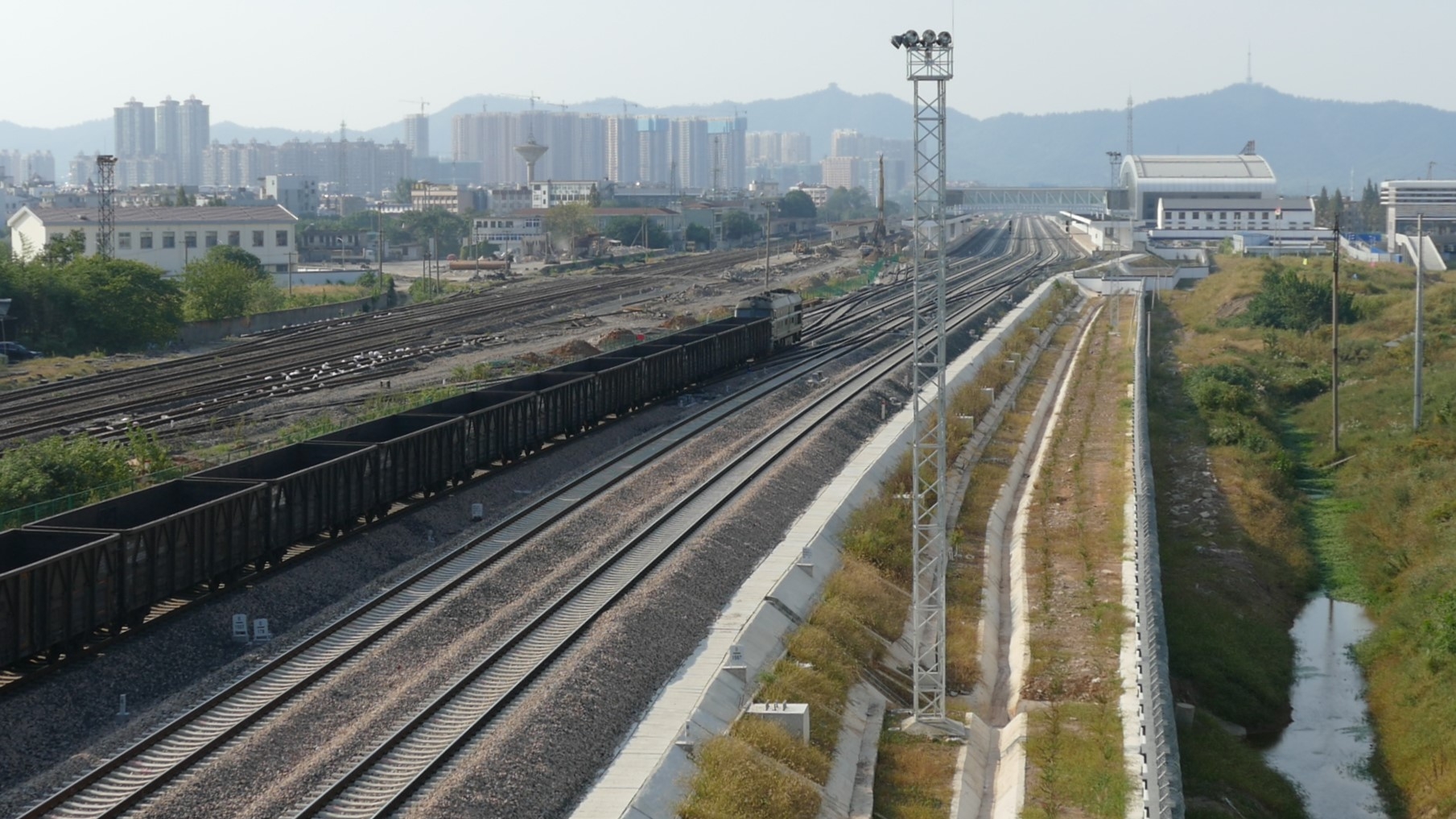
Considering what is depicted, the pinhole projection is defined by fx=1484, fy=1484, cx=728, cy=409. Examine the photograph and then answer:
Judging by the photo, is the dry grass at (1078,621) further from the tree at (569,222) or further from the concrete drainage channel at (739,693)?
the tree at (569,222)

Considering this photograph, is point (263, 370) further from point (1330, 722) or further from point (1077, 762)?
point (1077, 762)

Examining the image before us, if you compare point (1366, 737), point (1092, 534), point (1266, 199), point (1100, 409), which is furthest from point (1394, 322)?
point (1266, 199)

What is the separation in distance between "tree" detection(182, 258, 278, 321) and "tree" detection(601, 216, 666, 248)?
9554 cm

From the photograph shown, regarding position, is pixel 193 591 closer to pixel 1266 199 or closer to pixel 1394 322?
pixel 1394 322

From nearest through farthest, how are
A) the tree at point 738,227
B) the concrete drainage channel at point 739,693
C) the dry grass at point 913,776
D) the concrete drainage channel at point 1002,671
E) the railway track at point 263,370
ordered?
1. the concrete drainage channel at point 739,693
2. the dry grass at point 913,776
3. the concrete drainage channel at point 1002,671
4. the railway track at point 263,370
5. the tree at point 738,227

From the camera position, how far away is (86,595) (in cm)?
2017

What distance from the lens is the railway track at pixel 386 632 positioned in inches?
649

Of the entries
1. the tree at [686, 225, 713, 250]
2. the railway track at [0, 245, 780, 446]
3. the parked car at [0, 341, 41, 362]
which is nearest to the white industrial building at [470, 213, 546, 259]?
the tree at [686, 225, 713, 250]

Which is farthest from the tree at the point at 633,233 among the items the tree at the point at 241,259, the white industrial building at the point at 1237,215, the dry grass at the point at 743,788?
the dry grass at the point at 743,788

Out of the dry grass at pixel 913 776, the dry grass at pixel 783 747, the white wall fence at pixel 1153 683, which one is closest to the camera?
the white wall fence at pixel 1153 683

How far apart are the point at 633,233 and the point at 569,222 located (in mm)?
15042

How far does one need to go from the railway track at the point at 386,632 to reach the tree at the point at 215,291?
39665mm

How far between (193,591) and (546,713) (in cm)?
758

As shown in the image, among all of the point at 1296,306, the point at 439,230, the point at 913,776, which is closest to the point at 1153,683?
the point at 913,776
